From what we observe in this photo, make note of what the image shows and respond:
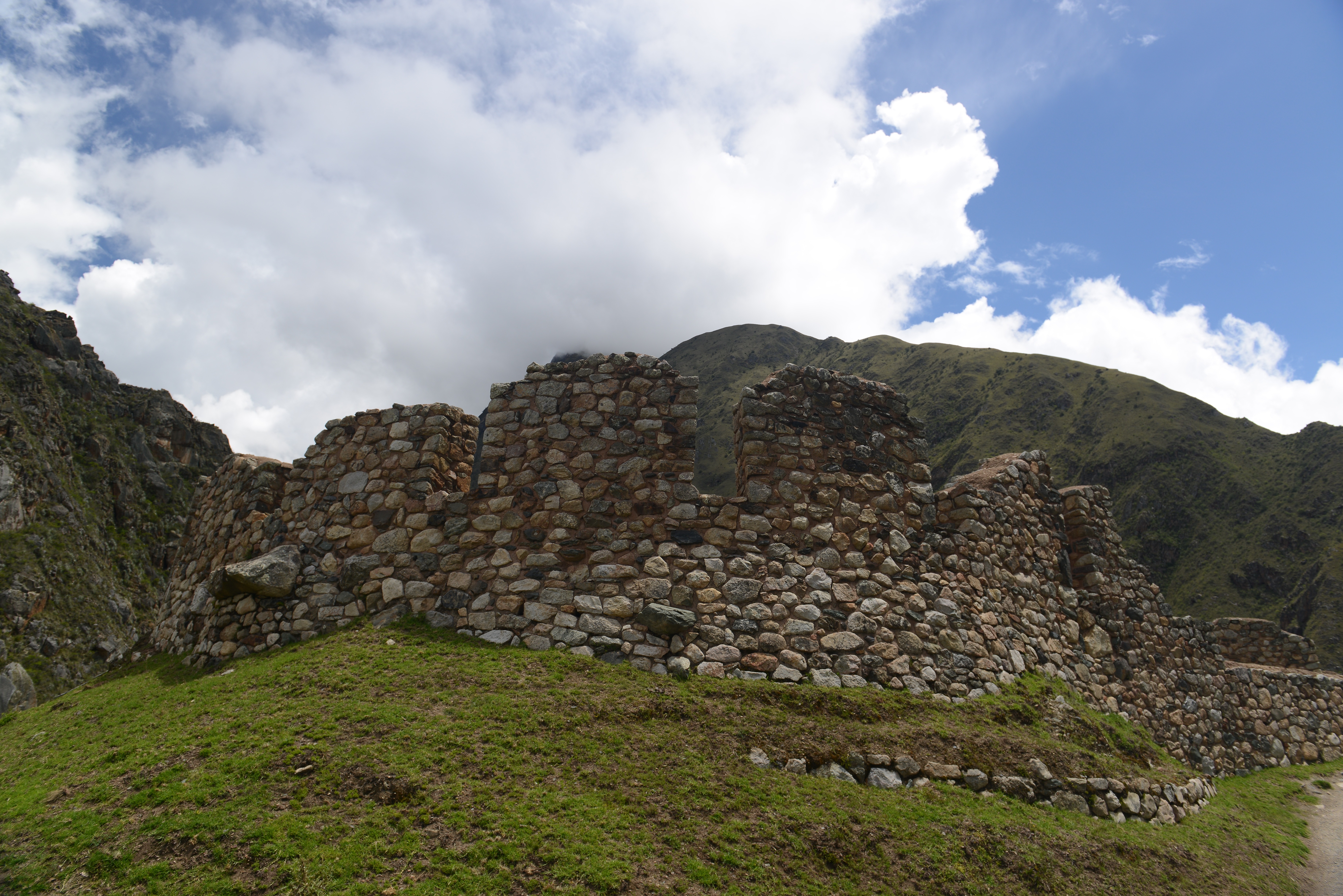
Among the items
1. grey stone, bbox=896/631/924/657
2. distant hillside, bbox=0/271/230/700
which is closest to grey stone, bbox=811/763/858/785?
grey stone, bbox=896/631/924/657

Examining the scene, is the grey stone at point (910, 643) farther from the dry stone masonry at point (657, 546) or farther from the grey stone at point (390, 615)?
the grey stone at point (390, 615)

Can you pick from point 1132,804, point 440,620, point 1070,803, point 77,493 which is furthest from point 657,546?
point 77,493

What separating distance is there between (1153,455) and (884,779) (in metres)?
75.1

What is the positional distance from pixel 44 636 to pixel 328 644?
52.3 meters

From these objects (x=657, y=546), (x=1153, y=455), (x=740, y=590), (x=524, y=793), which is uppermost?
(x=1153, y=455)

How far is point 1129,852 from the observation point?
6.08 m

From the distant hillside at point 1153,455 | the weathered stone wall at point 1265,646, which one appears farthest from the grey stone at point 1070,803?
the distant hillside at point 1153,455

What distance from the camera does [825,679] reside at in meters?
7.84

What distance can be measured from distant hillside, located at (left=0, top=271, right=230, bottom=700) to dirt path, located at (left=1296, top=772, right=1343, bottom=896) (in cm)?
4835

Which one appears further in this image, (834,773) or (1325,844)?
(1325,844)

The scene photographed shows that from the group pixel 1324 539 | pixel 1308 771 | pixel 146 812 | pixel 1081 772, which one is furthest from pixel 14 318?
pixel 1324 539

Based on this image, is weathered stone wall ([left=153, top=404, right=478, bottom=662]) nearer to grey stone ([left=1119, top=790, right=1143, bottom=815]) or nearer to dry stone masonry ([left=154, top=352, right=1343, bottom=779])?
dry stone masonry ([left=154, top=352, right=1343, bottom=779])

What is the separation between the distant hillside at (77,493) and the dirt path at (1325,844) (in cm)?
4835

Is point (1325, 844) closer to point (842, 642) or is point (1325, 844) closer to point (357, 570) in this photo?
point (842, 642)
